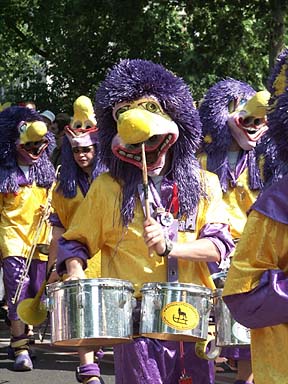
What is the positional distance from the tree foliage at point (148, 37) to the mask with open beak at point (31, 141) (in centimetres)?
518

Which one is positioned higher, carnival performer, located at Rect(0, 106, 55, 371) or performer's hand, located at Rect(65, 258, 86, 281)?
carnival performer, located at Rect(0, 106, 55, 371)

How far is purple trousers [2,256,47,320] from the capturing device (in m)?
7.92

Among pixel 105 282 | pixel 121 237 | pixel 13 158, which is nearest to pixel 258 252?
pixel 105 282

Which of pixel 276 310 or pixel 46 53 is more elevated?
pixel 46 53

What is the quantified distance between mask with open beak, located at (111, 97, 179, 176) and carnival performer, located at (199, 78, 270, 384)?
1959 mm

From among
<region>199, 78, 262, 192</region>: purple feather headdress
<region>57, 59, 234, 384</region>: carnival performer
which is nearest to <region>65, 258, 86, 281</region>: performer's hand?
<region>57, 59, 234, 384</region>: carnival performer

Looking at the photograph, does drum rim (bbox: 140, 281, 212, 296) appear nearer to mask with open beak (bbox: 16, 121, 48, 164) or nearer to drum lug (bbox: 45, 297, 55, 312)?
drum lug (bbox: 45, 297, 55, 312)

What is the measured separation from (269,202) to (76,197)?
12.7ft

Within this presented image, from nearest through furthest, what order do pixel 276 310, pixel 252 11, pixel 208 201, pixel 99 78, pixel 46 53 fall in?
pixel 276 310
pixel 208 201
pixel 252 11
pixel 99 78
pixel 46 53

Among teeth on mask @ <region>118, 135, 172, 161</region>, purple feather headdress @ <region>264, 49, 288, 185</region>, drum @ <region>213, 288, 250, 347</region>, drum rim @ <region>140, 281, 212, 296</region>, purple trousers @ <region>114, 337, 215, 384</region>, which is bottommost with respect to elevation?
purple trousers @ <region>114, 337, 215, 384</region>

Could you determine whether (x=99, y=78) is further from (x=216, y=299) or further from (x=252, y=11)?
(x=216, y=299)

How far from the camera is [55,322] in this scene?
4.14 meters

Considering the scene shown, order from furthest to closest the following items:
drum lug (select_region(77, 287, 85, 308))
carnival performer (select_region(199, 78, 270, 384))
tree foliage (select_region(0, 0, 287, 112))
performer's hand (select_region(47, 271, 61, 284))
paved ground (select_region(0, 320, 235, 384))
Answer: tree foliage (select_region(0, 0, 287, 112))
paved ground (select_region(0, 320, 235, 384))
carnival performer (select_region(199, 78, 270, 384))
performer's hand (select_region(47, 271, 61, 284))
drum lug (select_region(77, 287, 85, 308))

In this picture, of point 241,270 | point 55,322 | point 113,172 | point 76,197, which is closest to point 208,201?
point 113,172
